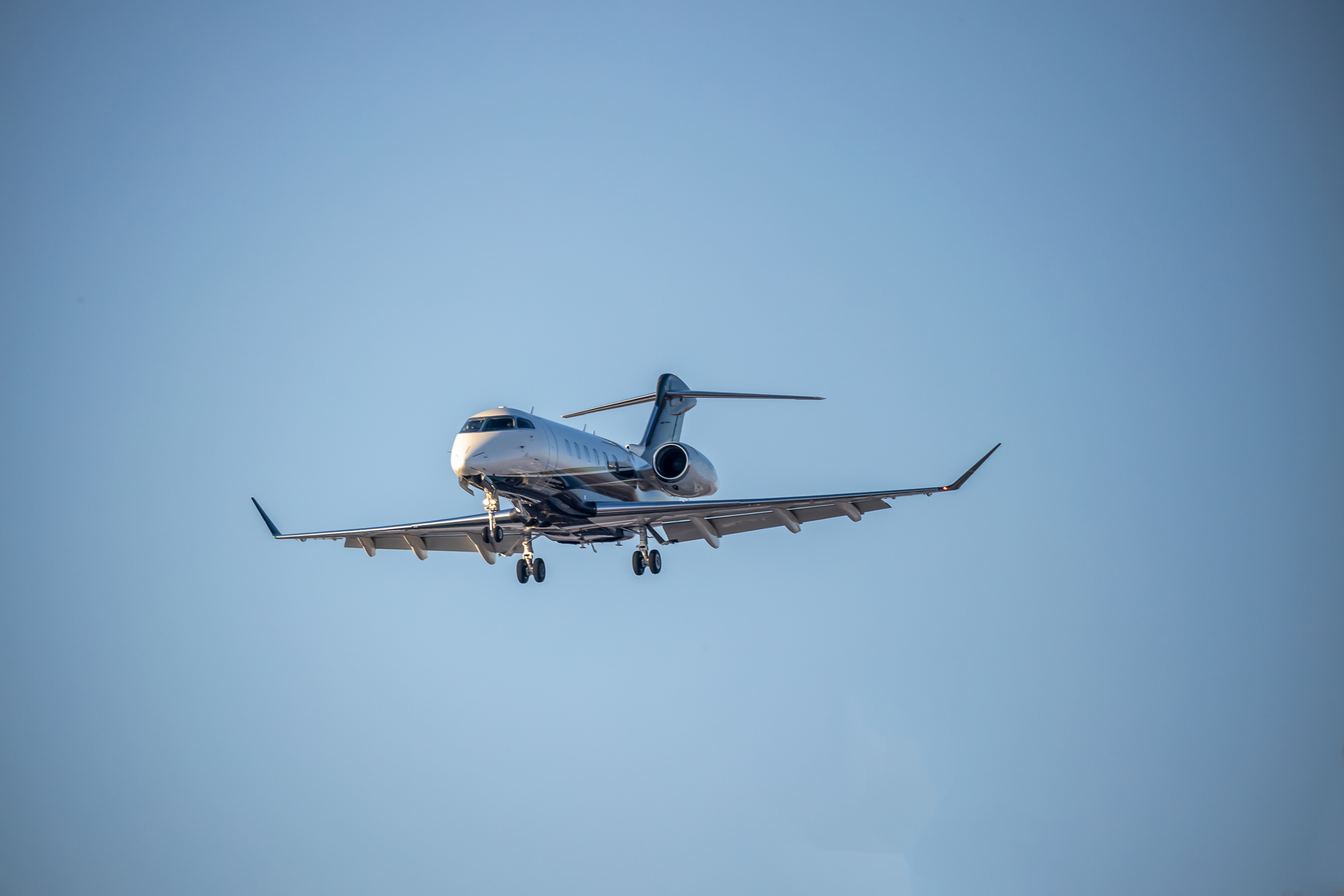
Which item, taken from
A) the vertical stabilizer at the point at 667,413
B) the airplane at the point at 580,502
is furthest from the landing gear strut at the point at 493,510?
the vertical stabilizer at the point at 667,413

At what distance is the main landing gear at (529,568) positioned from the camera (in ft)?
79.2

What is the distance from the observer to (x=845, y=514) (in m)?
24.0

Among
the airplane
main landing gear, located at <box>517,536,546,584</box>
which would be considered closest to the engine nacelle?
the airplane

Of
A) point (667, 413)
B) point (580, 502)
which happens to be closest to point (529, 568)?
point (580, 502)

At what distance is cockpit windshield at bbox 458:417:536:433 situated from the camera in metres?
20.9

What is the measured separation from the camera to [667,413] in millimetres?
29969

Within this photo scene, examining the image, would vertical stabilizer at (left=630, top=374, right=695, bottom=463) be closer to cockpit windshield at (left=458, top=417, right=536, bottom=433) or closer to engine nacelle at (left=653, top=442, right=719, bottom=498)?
engine nacelle at (left=653, top=442, right=719, bottom=498)

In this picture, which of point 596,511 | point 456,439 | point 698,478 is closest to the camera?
point 456,439

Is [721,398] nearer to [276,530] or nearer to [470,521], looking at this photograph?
[470,521]

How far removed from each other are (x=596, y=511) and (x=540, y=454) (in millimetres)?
2235

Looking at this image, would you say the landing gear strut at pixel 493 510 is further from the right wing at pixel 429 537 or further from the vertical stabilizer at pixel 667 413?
the vertical stabilizer at pixel 667 413

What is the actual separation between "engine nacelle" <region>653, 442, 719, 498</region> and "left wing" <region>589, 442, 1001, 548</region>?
2.26ft

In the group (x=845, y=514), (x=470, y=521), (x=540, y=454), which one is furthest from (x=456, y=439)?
(x=845, y=514)

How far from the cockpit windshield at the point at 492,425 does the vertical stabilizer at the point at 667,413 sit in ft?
26.3
